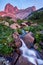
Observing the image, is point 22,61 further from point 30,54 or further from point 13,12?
point 13,12

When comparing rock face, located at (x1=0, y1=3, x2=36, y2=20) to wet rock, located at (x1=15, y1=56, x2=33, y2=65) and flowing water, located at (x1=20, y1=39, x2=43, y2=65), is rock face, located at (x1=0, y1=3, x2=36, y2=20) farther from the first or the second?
wet rock, located at (x1=15, y1=56, x2=33, y2=65)

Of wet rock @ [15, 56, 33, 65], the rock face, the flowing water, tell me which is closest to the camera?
wet rock @ [15, 56, 33, 65]

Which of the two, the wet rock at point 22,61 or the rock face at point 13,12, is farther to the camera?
the rock face at point 13,12

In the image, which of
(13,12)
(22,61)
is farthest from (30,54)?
(13,12)

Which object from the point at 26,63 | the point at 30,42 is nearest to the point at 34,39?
the point at 30,42

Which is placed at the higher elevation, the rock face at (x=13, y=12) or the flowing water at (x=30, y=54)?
the flowing water at (x=30, y=54)

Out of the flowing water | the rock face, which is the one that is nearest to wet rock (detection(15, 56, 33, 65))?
the flowing water

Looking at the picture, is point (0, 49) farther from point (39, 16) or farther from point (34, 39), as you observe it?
point (39, 16)

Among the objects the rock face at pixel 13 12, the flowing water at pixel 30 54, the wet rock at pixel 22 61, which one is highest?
the wet rock at pixel 22 61

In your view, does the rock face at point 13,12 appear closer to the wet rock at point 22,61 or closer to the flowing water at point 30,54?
the flowing water at point 30,54

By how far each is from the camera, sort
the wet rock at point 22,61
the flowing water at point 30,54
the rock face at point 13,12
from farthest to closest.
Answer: the rock face at point 13,12
the flowing water at point 30,54
the wet rock at point 22,61

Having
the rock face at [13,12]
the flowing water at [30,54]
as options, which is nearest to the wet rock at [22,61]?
the flowing water at [30,54]

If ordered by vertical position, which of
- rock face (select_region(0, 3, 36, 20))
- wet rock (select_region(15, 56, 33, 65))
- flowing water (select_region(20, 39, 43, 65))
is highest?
wet rock (select_region(15, 56, 33, 65))

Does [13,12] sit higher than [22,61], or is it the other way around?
[22,61]
